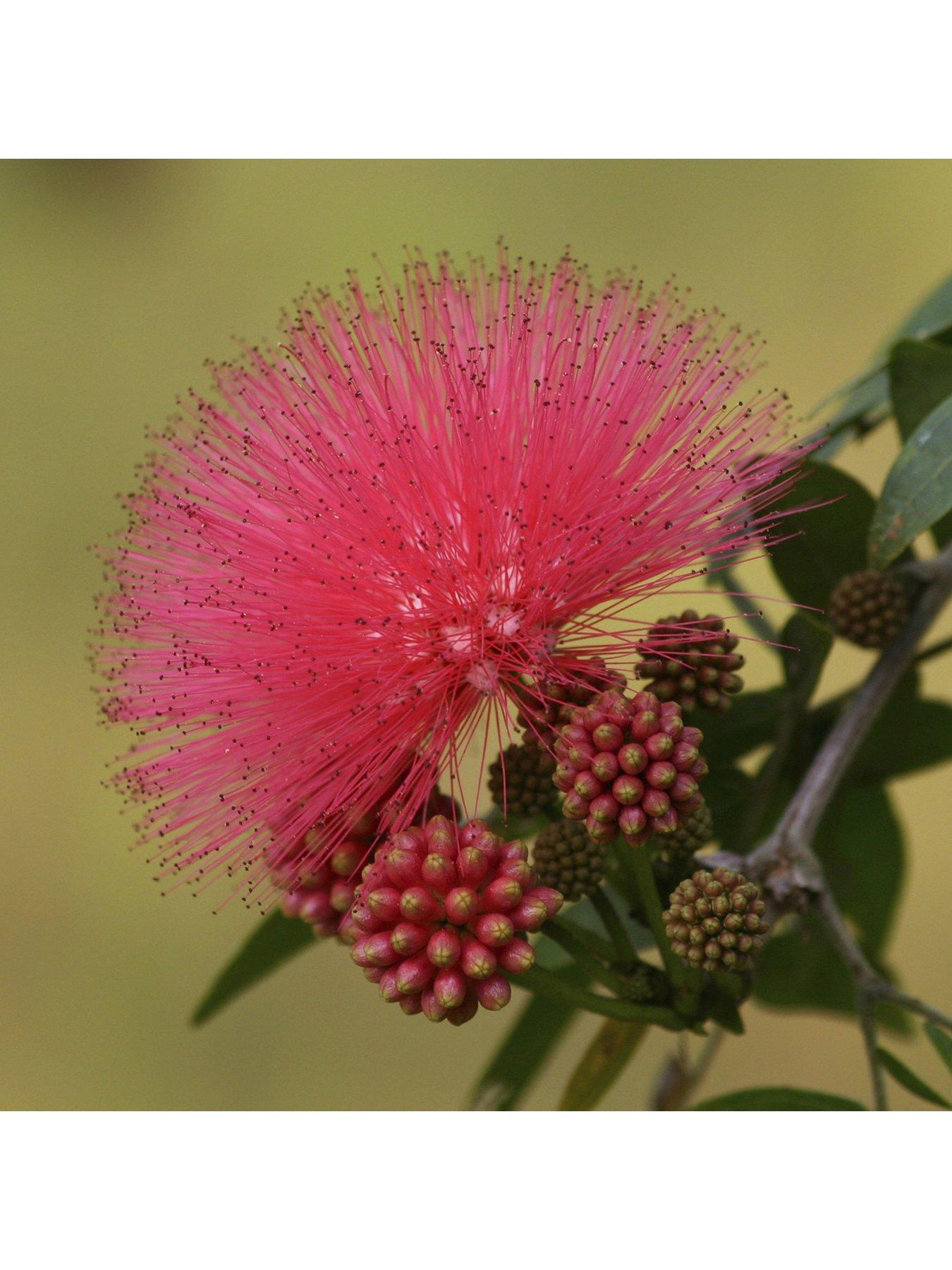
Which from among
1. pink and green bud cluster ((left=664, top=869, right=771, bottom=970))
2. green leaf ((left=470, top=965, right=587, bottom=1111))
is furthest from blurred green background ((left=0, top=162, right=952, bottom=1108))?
pink and green bud cluster ((left=664, top=869, right=771, bottom=970))

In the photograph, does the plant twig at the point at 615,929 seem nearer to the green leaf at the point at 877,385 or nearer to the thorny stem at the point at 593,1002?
the thorny stem at the point at 593,1002

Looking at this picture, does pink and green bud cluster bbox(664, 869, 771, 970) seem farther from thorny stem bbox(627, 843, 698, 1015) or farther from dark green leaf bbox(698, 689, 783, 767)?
dark green leaf bbox(698, 689, 783, 767)

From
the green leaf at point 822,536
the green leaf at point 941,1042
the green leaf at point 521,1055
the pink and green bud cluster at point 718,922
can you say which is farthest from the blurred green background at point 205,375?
the pink and green bud cluster at point 718,922

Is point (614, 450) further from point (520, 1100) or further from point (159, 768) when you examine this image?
point (520, 1100)

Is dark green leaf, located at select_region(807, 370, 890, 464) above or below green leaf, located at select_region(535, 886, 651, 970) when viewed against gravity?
above

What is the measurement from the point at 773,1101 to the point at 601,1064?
7.4 inches

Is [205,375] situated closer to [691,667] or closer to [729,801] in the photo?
[729,801]

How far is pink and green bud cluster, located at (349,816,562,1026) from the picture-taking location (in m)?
0.93

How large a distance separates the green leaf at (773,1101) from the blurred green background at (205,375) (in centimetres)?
222

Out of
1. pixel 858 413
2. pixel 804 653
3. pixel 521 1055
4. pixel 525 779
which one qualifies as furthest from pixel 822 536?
pixel 521 1055

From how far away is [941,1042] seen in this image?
46.4 inches

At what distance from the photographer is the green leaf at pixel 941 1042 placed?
117 cm

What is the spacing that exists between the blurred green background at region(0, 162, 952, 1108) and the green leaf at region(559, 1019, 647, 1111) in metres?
2.17

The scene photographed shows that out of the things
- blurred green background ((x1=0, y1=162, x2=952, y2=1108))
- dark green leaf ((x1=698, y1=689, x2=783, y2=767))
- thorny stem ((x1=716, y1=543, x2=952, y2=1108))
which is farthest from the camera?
blurred green background ((x1=0, y1=162, x2=952, y2=1108))
